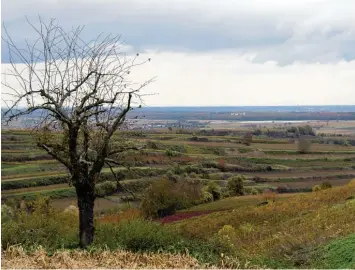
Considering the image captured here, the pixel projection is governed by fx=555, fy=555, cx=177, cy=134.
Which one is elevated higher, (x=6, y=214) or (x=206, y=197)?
(x=6, y=214)

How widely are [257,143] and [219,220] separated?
58006 millimetres

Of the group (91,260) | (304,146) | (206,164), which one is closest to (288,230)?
(91,260)

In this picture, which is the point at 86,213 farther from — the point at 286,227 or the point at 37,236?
the point at 286,227

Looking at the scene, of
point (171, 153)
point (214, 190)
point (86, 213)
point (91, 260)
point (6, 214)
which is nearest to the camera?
point (91, 260)

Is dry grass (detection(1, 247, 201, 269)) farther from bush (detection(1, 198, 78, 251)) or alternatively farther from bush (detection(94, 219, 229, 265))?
bush (detection(1, 198, 78, 251))

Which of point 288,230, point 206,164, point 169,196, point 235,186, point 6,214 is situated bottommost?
point 235,186

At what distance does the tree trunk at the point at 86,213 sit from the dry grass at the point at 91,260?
76.2 inches

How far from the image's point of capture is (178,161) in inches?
2416

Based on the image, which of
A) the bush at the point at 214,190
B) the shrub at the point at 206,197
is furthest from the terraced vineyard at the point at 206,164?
the shrub at the point at 206,197

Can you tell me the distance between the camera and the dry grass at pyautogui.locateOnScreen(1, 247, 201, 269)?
8328 millimetres

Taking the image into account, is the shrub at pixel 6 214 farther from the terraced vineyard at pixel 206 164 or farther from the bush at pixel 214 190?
the bush at pixel 214 190

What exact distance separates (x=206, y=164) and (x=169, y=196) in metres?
26.1

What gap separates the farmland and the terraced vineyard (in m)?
0.12

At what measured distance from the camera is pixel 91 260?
873cm
